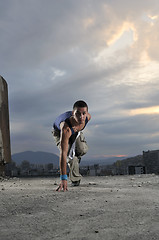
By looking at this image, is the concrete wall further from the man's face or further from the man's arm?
the man's face

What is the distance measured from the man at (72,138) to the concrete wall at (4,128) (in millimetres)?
3039

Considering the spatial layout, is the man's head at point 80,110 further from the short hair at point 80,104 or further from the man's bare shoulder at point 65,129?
the man's bare shoulder at point 65,129

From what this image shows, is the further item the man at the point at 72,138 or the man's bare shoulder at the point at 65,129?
the man's bare shoulder at the point at 65,129

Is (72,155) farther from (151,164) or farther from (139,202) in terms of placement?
(151,164)

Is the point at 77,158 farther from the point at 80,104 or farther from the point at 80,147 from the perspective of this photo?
the point at 80,104

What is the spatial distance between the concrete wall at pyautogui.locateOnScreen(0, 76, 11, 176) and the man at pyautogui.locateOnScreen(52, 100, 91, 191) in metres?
3.04

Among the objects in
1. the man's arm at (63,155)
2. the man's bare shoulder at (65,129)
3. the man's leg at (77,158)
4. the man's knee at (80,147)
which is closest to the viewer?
the man's arm at (63,155)

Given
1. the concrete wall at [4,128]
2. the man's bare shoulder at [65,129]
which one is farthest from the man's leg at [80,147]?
the concrete wall at [4,128]

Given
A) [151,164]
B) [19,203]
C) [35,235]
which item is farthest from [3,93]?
[151,164]

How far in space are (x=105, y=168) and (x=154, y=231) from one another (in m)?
12.0

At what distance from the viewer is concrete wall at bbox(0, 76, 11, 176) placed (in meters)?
8.32

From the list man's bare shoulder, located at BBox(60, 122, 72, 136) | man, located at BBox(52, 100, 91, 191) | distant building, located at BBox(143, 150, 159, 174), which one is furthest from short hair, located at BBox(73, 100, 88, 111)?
distant building, located at BBox(143, 150, 159, 174)

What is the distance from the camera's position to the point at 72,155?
560 cm

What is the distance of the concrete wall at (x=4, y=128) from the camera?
8.32 metres
